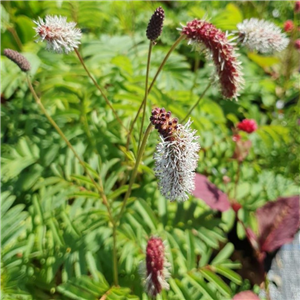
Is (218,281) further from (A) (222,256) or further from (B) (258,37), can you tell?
(B) (258,37)

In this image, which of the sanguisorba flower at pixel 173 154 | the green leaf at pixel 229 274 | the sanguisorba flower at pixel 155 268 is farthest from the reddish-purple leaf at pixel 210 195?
the sanguisorba flower at pixel 173 154

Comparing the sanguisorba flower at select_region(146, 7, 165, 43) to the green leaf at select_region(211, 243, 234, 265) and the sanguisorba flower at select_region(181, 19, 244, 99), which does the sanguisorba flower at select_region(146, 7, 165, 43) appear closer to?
the sanguisorba flower at select_region(181, 19, 244, 99)

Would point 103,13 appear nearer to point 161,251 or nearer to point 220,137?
point 220,137

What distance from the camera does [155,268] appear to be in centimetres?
104

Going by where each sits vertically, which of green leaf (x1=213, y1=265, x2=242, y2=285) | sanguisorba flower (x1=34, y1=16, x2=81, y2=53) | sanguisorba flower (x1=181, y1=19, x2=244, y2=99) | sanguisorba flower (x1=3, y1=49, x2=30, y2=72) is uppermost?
sanguisorba flower (x1=181, y1=19, x2=244, y2=99)

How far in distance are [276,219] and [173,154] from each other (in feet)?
2.81

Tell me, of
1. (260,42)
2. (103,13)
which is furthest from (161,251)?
(103,13)

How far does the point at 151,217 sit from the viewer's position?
Answer: 1.36m

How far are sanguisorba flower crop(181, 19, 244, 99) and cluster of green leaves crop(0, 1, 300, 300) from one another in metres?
0.36

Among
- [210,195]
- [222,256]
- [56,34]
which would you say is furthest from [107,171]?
[56,34]

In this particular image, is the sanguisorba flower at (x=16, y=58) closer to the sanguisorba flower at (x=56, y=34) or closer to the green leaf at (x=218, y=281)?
the sanguisorba flower at (x=56, y=34)

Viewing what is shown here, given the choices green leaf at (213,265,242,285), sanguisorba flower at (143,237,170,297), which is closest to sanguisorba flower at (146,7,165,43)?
sanguisorba flower at (143,237,170,297)

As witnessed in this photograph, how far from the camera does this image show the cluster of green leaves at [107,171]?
Answer: 1.27 m

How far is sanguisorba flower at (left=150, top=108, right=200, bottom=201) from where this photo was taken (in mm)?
803
